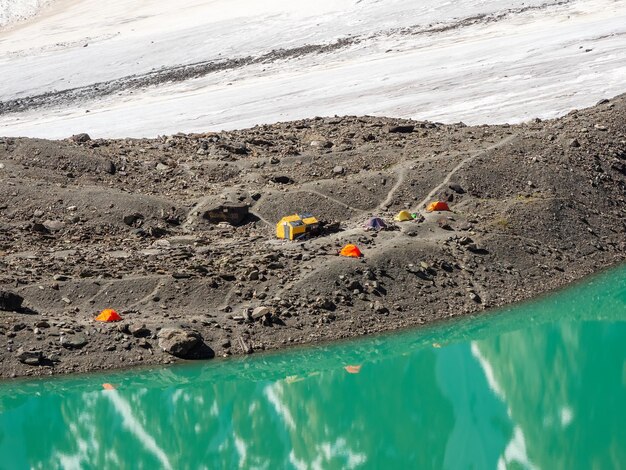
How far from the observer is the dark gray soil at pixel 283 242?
17.8 meters

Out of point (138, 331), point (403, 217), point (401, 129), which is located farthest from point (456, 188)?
point (138, 331)

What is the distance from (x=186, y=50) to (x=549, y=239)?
89.3 feet

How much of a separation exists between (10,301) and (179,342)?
10.0ft

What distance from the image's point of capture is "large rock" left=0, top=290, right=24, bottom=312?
17812mm

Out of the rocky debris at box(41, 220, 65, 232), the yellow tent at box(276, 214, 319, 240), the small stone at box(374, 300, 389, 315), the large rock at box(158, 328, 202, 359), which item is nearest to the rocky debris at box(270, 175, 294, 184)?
the yellow tent at box(276, 214, 319, 240)

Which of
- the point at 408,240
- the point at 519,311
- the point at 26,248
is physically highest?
the point at 26,248

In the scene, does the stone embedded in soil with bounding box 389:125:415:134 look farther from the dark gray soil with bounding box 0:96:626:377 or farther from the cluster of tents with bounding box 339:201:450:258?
the cluster of tents with bounding box 339:201:450:258

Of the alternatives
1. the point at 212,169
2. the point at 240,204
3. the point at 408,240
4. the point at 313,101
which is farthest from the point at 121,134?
the point at 408,240

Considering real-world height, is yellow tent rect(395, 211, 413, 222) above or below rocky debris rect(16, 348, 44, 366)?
below

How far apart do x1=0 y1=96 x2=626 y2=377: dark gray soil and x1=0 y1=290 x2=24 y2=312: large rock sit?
0.19 ft

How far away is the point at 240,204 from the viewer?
2130cm

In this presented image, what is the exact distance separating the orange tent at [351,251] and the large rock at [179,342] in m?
3.31

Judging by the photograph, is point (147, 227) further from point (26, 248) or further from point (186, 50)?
point (186, 50)

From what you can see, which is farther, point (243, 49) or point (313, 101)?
point (243, 49)
